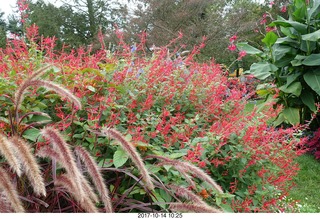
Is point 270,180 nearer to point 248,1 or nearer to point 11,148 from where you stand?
point 11,148

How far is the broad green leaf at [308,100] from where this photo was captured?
16.7 feet

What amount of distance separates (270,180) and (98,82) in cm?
124

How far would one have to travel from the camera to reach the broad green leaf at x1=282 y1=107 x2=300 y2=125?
16.5 ft

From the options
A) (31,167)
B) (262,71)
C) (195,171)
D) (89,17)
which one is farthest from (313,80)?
(89,17)

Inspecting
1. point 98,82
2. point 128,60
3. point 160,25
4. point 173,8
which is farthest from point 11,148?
point 173,8

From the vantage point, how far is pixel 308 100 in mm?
5148

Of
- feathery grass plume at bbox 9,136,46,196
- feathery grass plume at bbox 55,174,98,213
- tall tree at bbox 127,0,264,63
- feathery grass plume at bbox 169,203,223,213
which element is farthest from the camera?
tall tree at bbox 127,0,264,63

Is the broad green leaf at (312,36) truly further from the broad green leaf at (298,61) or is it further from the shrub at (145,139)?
the shrub at (145,139)

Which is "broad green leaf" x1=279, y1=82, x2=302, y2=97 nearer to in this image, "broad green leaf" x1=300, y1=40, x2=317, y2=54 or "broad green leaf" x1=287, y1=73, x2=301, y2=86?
"broad green leaf" x1=287, y1=73, x2=301, y2=86

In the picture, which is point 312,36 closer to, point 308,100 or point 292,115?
point 308,100

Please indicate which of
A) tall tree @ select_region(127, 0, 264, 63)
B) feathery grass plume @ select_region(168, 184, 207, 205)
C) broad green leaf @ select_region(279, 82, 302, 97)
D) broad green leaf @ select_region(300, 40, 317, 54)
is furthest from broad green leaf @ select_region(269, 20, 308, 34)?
tall tree @ select_region(127, 0, 264, 63)

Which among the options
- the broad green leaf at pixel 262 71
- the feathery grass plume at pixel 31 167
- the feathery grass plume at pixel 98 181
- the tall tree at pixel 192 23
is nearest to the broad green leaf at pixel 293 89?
the broad green leaf at pixel 262 71

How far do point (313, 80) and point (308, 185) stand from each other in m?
1.60

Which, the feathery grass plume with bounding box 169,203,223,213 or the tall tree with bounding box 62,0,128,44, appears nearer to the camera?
the feathery grass plume with bounding box 169,203,223,213
